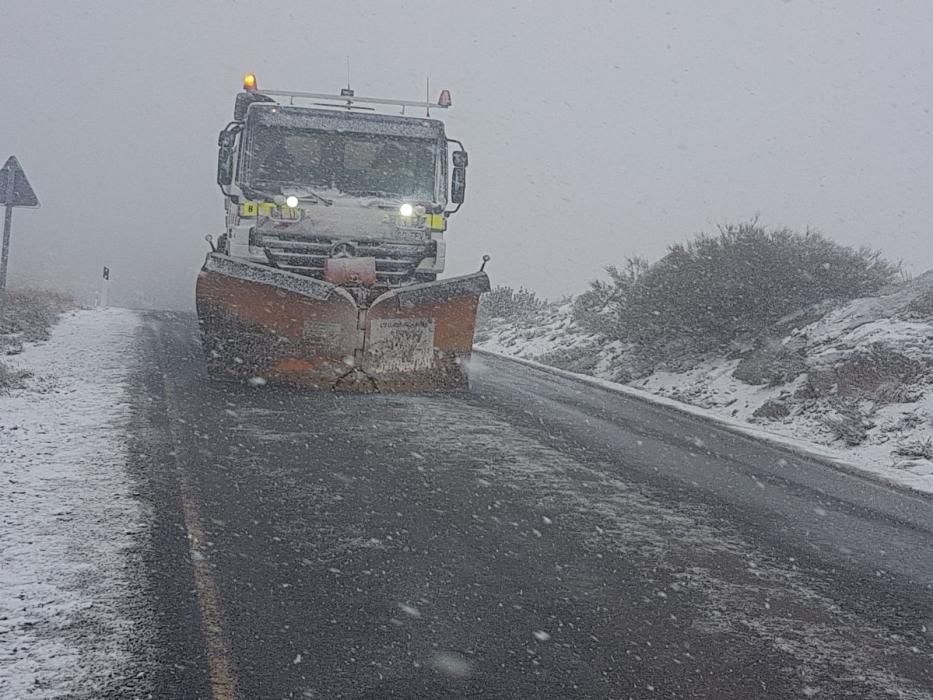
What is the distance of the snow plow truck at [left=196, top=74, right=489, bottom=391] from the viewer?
352 inches

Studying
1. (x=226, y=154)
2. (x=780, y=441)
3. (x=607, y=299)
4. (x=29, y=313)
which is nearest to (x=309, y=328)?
(x=226, y=154)

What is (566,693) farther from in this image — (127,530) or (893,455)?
(893,455)

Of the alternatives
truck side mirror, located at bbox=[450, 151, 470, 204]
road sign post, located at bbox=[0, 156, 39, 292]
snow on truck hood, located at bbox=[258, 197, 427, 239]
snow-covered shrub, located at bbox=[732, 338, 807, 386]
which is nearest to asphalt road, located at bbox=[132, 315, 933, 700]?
snow on truck hood, located at bbox=[258, 197, 427, 239]

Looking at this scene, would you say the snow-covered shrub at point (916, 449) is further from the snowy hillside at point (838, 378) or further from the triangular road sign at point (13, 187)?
the triangular road sign at point (13, 187)

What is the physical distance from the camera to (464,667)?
9.84ft

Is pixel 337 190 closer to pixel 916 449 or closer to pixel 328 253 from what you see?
pixel 328 253

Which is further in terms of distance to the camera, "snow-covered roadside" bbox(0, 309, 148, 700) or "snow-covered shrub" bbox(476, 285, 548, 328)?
"snow-covered shrub" bbox(476, 285, 548, 328)

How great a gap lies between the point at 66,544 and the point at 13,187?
452 inches

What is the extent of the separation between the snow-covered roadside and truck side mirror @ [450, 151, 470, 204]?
14.3ft

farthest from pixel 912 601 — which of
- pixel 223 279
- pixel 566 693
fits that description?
pixel 223 279

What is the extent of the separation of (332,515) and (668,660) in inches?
81.9

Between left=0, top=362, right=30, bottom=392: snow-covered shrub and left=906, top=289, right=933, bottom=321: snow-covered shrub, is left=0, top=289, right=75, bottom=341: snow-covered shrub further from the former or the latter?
left=906, top=289, right=933, bottom=321: snow-covered shrub

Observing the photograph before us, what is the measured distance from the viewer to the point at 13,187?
13.7 m

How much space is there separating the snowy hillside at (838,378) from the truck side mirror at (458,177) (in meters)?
4.05
